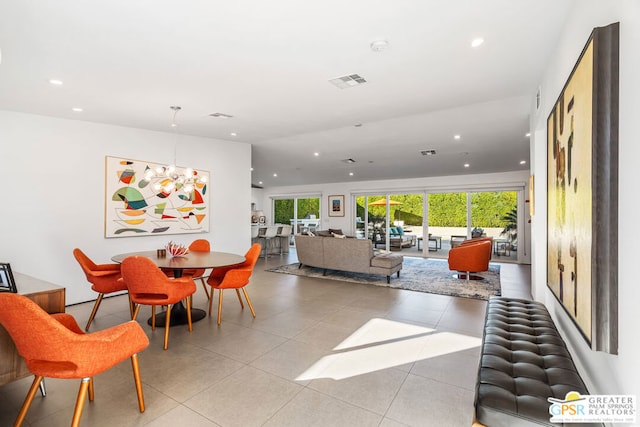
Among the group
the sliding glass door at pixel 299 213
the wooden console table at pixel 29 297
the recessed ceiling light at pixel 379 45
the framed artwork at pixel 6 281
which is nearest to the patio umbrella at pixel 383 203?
the sliding glass door at pixel 299 213

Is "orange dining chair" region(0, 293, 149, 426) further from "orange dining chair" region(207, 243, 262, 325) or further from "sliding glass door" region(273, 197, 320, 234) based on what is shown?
"sliding glass door" region(273, 197, 320, 234)

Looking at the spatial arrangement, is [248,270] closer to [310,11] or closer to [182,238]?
[182,238]

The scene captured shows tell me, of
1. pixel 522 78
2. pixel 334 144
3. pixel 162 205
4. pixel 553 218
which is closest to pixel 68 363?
pixel 553 218

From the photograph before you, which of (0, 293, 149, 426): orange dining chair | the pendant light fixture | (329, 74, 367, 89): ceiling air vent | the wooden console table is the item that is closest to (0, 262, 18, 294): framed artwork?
the wooden console table

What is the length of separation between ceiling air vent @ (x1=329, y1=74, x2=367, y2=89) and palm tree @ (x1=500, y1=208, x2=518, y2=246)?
762 cm

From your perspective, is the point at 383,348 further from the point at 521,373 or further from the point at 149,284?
the point at 149,284

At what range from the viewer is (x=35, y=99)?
3.62 meters

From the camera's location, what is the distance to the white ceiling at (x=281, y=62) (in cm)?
214

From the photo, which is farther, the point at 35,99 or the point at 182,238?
the point at 182,238

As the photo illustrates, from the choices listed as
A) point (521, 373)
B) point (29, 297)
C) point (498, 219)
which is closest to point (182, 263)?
point (29, 297)

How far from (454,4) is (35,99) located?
180 inches

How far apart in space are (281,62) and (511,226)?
8.60 m

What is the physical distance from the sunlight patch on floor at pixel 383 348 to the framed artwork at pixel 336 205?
7970 millimetres

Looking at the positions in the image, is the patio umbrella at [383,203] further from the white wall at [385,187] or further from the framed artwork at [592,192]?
the framed artwork at [592,192]
